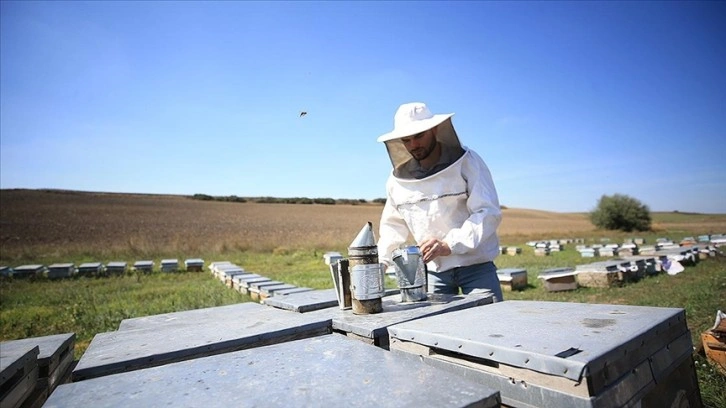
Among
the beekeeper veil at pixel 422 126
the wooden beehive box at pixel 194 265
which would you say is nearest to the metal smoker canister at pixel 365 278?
the beekeeper veil at pixel 422 126

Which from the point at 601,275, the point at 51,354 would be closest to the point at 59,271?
the point at 51,354

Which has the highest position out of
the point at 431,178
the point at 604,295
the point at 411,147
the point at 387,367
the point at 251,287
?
the point at 411,147

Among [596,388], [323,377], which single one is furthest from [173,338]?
[596,388]

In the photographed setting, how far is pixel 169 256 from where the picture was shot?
1956cm

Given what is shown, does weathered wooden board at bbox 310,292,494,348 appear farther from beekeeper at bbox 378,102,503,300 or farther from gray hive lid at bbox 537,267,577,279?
gray hive lid at bbox 537,267,577,279

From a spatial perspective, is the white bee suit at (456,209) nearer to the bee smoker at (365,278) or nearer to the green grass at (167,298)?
the bee smoker at (365,278)

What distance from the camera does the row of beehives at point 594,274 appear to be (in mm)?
8391

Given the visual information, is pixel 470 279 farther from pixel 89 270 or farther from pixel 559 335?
pixel 89 270

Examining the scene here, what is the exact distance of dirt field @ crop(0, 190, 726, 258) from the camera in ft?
74.0

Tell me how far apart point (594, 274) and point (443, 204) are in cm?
796

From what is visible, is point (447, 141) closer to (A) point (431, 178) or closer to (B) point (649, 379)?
(A) point (431, 178)

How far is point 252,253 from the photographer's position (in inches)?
844

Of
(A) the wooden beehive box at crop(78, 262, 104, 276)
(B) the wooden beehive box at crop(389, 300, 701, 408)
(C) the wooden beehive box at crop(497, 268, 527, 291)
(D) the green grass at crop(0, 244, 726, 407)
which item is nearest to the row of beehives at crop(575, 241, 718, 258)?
(D) the green grass at crop(0, 244, 726, 407)

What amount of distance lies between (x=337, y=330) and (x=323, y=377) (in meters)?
0.75
